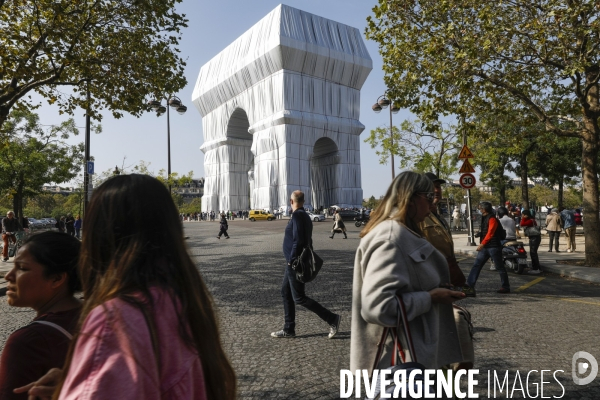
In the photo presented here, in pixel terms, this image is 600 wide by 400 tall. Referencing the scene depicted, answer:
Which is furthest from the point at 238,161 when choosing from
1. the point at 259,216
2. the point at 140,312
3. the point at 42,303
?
the point at 140,312

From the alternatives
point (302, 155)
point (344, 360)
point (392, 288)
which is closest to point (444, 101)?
point (344, 360)

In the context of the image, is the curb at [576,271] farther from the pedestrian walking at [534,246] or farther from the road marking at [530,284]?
the road marking at [530,284]

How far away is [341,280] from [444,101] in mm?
5654

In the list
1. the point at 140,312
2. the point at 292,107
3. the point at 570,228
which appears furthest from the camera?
the point at 292,107

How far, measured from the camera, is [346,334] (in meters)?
5.70

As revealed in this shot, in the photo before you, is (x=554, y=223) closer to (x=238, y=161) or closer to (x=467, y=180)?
(x=467, y=180)

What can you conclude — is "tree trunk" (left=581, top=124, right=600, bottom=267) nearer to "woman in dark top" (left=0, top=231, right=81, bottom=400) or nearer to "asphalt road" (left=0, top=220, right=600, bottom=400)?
"asphalt road" (left=0, top=220, right=600, bottom=400)

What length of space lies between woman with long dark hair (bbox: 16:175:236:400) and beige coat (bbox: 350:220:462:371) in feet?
3.32

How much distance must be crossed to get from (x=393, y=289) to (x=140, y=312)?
1362 mm

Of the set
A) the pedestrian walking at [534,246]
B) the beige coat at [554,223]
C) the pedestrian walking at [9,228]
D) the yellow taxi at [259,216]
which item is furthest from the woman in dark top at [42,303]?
the yellow taxi at [259,216]

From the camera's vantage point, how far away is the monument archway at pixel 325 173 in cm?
6066

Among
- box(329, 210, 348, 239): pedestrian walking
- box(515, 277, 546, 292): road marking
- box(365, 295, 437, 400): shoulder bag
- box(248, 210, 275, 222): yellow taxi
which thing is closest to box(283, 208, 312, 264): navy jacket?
box(365, 295, 437, 400): shoulder bag

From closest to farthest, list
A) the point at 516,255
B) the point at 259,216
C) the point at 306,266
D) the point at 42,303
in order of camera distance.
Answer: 1. the point at 42,303
2. the point at 306,266
3. the point at 516,255
4. the point at 259,216

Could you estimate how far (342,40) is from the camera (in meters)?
60.0
